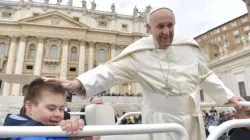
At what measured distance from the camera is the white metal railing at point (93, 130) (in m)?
0.74

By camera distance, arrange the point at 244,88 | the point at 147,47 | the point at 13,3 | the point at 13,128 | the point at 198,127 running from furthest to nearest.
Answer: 1. the point at 13,3
2. the point at 244,88
3. the point at 147,47
4. the point at 198,127
5. the point at 13,128

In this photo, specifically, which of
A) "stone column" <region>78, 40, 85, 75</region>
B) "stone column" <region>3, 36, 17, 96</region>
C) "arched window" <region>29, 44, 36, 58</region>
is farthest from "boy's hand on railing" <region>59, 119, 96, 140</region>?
"arched window" <region>29, 44, 36, 58</region>

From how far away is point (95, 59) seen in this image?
100ft

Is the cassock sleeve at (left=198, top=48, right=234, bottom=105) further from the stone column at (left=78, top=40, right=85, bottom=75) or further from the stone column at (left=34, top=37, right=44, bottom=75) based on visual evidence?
the stone column at (left=34, top=37, right=44, bottom=75)

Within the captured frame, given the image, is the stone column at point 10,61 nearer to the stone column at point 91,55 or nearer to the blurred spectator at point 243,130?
the stone column at point 91,55

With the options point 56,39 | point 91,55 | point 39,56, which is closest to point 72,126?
point 39,56

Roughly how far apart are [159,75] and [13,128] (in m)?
1.21

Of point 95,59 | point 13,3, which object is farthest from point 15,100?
point 13,3

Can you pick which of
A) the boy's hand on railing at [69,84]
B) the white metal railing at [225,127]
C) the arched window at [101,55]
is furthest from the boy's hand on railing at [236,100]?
the arched window at [101,55]

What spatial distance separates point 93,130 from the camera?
843 millimetres

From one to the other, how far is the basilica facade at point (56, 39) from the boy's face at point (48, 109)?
27.6 m

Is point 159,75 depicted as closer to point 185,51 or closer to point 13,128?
point 185,51

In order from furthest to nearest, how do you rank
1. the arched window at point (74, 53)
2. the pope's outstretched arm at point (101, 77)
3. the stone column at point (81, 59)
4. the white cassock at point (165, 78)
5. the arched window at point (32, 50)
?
the arched window at point (74, 53), the stone column at point (81, 59), the arched window at point (32, 50), the white cassock at point (165, 78), the pope's outstretched arm at point (101, 77)

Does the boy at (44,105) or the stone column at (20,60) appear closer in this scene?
the boy at (44,105)
